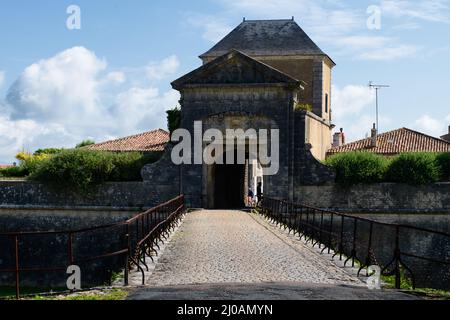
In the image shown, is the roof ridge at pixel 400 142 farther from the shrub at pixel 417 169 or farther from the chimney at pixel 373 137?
the shrub at pixel 417 169

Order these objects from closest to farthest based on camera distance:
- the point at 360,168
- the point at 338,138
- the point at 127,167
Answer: the point at 360,168
the point at 127,167
the point at 338,138

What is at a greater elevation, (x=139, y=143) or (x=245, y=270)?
(x=139, y=143)

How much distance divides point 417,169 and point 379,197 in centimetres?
165

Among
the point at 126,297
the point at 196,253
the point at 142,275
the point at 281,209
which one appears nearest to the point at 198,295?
the point at 126,297

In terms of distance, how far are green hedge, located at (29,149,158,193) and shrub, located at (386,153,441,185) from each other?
365 inches

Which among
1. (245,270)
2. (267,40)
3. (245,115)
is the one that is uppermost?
(267,40)

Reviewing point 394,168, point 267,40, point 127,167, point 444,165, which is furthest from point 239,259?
point 267,40

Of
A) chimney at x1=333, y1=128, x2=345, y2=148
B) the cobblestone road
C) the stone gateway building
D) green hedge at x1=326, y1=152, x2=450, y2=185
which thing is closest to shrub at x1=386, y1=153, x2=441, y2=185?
green hedge at x1=326, y1=152, x2=450, y2=185

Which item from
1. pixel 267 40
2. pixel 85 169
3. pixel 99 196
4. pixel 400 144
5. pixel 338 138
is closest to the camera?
pixel 85 169

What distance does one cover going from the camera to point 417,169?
85.1ft

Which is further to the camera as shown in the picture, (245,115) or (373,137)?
(373,137)

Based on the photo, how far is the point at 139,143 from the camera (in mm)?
38812

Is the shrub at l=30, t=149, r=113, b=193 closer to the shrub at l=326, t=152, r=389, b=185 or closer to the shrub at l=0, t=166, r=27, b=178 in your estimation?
the shrub at l=0, t=166, r=27, b=178

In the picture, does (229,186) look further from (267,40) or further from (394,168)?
(394,168)
